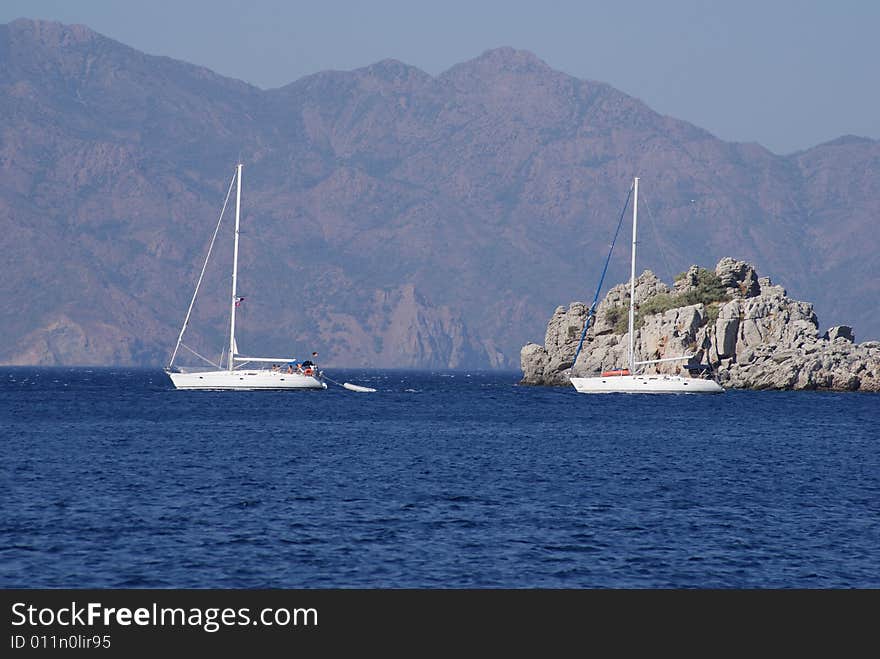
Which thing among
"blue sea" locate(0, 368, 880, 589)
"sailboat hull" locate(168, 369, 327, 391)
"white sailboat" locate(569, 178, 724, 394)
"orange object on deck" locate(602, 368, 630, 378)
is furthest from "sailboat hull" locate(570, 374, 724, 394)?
"blue sea" locate(0, 368, 880, 589)

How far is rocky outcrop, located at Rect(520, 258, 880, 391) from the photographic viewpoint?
150 meters

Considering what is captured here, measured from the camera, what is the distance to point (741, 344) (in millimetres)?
154000

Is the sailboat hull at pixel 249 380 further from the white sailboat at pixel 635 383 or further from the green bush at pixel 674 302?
the green bush at pixel 674 302

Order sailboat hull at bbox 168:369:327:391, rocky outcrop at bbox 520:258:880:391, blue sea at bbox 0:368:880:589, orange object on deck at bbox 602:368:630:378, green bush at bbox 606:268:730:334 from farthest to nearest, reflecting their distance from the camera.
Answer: green bush at bbox 606:268:730:334 → rocky outcrop at bbox 520:258:880:391 → orange object on deck at bbox 602:368:630:378 → sailboat hull at bbox 168:369:327:391 → blue sea at bbox 0:368:880:589

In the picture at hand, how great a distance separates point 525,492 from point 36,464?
71.6 feet

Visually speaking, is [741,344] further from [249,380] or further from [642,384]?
[249,380]

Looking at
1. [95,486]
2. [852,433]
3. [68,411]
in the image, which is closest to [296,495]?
[95,486]

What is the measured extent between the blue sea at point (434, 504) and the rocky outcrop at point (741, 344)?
2303 inches

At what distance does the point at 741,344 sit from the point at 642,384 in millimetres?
Answer: 23158

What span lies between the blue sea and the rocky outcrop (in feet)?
192

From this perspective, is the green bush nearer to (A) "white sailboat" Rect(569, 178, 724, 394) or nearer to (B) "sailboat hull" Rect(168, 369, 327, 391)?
(A) "white sailboat" Rect(569, 178, 724, 394)
